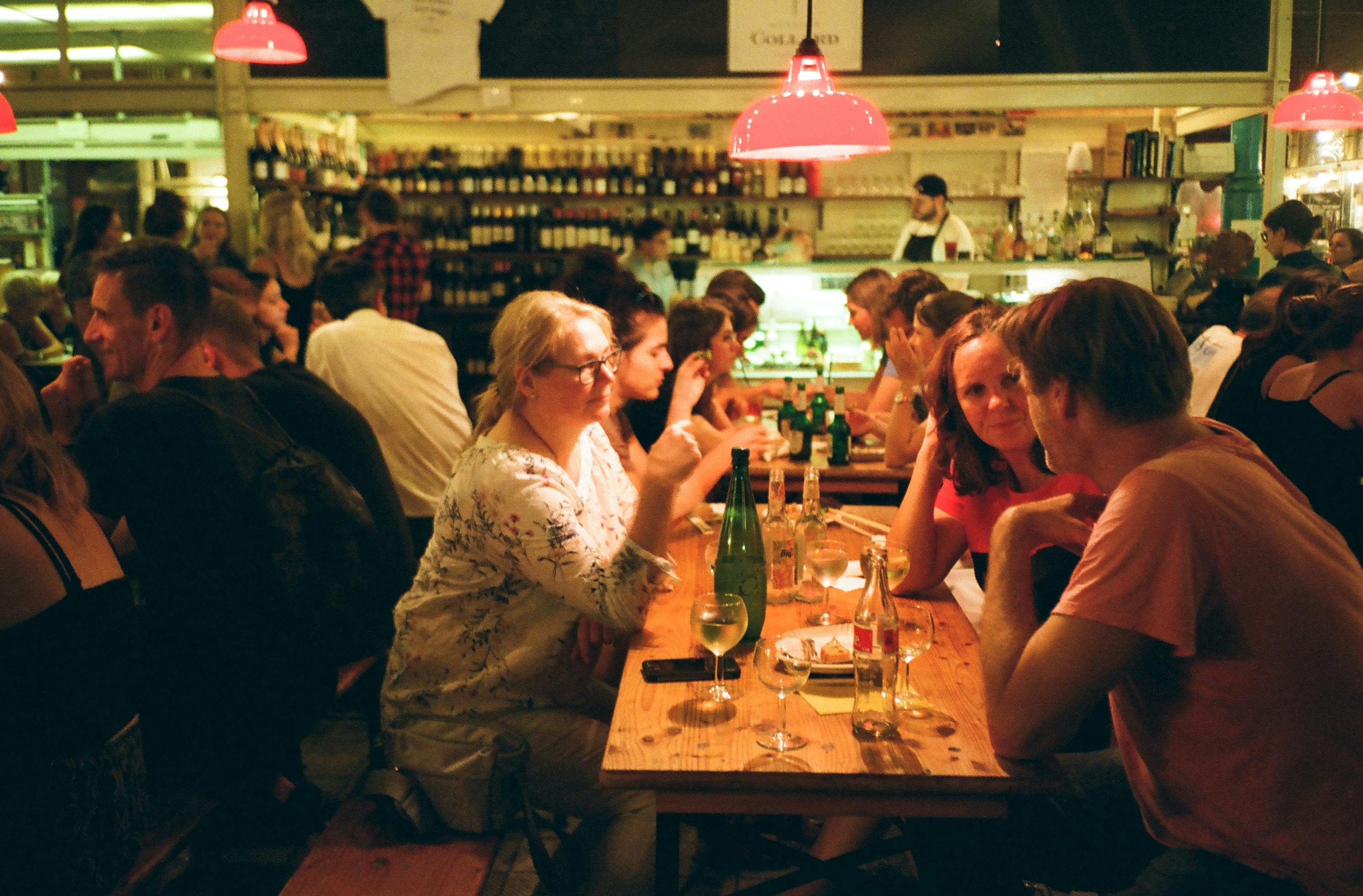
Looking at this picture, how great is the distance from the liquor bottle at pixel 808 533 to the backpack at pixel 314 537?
1.02m

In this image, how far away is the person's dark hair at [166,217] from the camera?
5883mm

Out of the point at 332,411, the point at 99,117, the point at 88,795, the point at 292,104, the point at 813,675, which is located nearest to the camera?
the point at 88,795

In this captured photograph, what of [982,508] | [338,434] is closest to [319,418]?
[338,434]

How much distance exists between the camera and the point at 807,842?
9.67ft

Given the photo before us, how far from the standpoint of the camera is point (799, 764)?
5.44ft

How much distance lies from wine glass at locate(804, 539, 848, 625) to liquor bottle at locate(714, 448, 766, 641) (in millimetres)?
112

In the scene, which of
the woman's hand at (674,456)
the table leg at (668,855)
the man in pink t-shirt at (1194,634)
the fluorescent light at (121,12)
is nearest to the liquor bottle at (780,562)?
the woman's hand at (674,456)

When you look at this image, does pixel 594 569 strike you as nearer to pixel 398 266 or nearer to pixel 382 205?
pixel 398 266

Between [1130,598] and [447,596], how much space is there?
4.33ft

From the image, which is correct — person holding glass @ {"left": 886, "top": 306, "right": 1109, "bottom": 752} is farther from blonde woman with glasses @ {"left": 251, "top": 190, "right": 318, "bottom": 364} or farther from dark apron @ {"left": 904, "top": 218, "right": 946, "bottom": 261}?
dark apron @ {"left": 904, "top": 218, "right": 946, "bottom": 261}

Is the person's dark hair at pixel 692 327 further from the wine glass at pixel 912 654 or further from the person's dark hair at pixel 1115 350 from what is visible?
the person's dark hair at pixel 1115 350

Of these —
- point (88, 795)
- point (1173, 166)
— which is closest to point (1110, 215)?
point (1173, 166)

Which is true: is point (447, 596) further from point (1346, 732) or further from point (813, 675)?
point (1346, 732)

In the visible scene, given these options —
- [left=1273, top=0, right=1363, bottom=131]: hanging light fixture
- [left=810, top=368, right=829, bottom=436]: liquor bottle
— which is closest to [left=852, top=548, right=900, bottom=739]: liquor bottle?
[left=810, top=368, right=829, bottom=436]: liquor bottle
